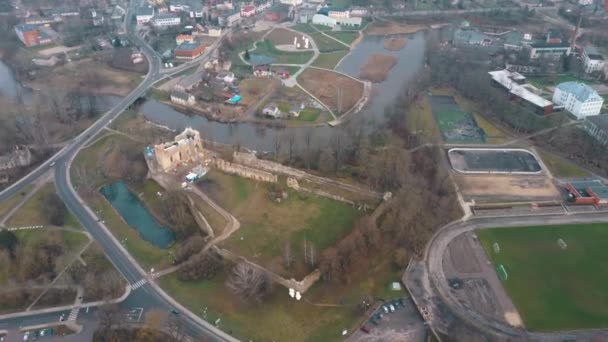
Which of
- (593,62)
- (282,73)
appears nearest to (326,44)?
(282,73)

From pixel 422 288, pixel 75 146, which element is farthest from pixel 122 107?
pixel 422 288

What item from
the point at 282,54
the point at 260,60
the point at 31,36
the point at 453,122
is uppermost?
the point at 31,36

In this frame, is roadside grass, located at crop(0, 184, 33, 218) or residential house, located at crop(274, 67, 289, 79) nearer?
roadside grass, located at crop(0, 184, 33, 218)

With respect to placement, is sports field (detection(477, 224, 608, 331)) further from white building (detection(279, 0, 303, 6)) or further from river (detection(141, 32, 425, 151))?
white building (detection(279, 0, 303, 6))

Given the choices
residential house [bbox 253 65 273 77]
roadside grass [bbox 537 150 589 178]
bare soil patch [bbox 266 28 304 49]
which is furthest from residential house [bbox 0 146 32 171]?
roadside grass [bbox 537 150 589 178]

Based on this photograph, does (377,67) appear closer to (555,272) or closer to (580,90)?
(580,90)

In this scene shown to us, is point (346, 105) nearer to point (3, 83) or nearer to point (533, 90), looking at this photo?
point (533, 90)

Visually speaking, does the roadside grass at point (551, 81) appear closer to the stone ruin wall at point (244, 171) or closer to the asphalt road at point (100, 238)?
the stone ruin wall at point (244, 171)
